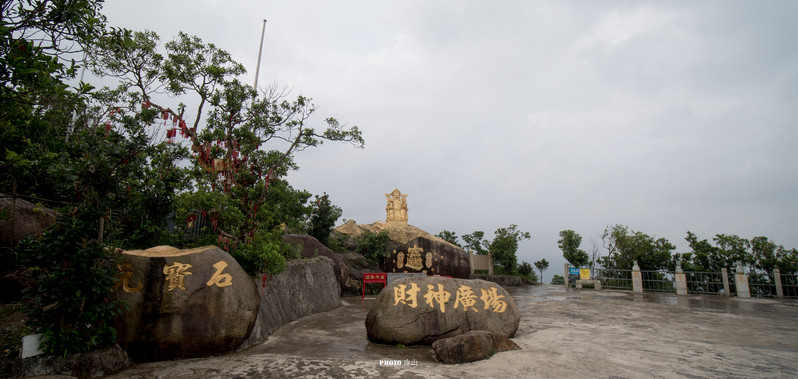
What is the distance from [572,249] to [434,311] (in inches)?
951

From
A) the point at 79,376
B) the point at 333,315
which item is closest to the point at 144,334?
the point at 79,376

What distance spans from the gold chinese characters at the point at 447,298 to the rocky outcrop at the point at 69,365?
13.7 ft

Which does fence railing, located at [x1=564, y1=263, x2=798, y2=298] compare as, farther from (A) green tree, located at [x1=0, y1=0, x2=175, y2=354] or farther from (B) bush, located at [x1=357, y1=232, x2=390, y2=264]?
(A) green tree, located at [x1=0, y1=0, x2=175, y2=354]

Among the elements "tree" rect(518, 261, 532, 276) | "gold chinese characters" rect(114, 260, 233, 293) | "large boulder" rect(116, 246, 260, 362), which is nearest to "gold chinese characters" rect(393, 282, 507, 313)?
"large boulder" rect(116, 246, 260, 362)

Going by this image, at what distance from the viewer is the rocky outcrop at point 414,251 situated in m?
21.8

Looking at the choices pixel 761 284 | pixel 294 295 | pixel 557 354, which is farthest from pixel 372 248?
pixel 761 284

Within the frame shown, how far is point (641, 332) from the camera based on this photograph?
7.82m

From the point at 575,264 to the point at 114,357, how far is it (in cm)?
2766

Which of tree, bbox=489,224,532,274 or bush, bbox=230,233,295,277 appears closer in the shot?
bush, bbox=230,233,295,277

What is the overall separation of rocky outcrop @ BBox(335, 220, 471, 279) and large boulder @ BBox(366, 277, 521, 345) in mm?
14506

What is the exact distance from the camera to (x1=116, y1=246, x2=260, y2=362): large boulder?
523cm

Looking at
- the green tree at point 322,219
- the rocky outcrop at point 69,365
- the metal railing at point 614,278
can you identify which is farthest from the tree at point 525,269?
the rocky outcrop at point 69,365

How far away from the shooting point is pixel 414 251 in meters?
22.2

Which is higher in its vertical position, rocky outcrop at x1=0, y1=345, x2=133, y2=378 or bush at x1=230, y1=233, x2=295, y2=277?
bush at x1=230, y1=233, x2=295, y2=277
